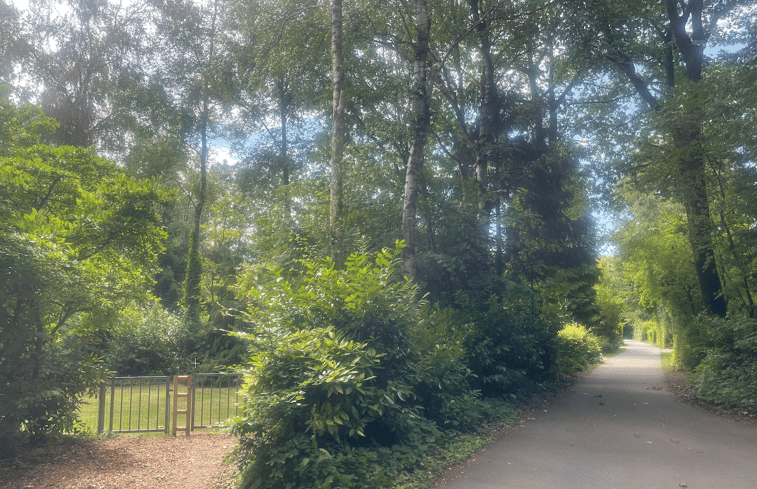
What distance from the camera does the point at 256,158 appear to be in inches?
1039

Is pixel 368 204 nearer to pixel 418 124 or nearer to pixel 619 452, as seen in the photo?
pixel 418 124

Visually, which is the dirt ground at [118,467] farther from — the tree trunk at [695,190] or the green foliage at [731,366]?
the tree trunk at [695,190]

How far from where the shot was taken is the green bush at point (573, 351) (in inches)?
752

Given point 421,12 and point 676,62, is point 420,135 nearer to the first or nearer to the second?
point 421,12

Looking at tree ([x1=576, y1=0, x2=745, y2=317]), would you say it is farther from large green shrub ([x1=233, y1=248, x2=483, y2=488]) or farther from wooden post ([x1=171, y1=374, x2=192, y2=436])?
wooden post ([x1=171, y1=374, x2=192, y2=436])

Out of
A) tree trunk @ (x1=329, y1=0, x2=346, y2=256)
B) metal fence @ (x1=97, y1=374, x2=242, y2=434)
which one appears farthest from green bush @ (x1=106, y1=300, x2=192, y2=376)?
tree trunk @ (x1=329, y1=0, x2=346, y2=256)

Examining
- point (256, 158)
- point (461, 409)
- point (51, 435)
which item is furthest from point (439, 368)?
point (256, 158)

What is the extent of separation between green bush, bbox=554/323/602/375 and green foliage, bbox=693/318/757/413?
14.4 feet

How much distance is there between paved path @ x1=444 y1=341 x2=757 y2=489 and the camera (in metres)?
6.40

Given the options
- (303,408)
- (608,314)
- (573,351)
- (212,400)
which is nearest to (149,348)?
(212,400)

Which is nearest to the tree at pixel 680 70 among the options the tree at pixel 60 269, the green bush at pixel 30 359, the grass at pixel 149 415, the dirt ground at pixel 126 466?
the dirt ground at pixel 126 466

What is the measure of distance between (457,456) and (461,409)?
5.90 ft

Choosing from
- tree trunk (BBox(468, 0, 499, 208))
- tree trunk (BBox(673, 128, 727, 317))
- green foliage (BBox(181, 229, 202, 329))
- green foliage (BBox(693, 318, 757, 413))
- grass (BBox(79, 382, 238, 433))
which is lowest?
grass (BBox(79, 382, 238, 433))

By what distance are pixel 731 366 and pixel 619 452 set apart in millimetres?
7836
